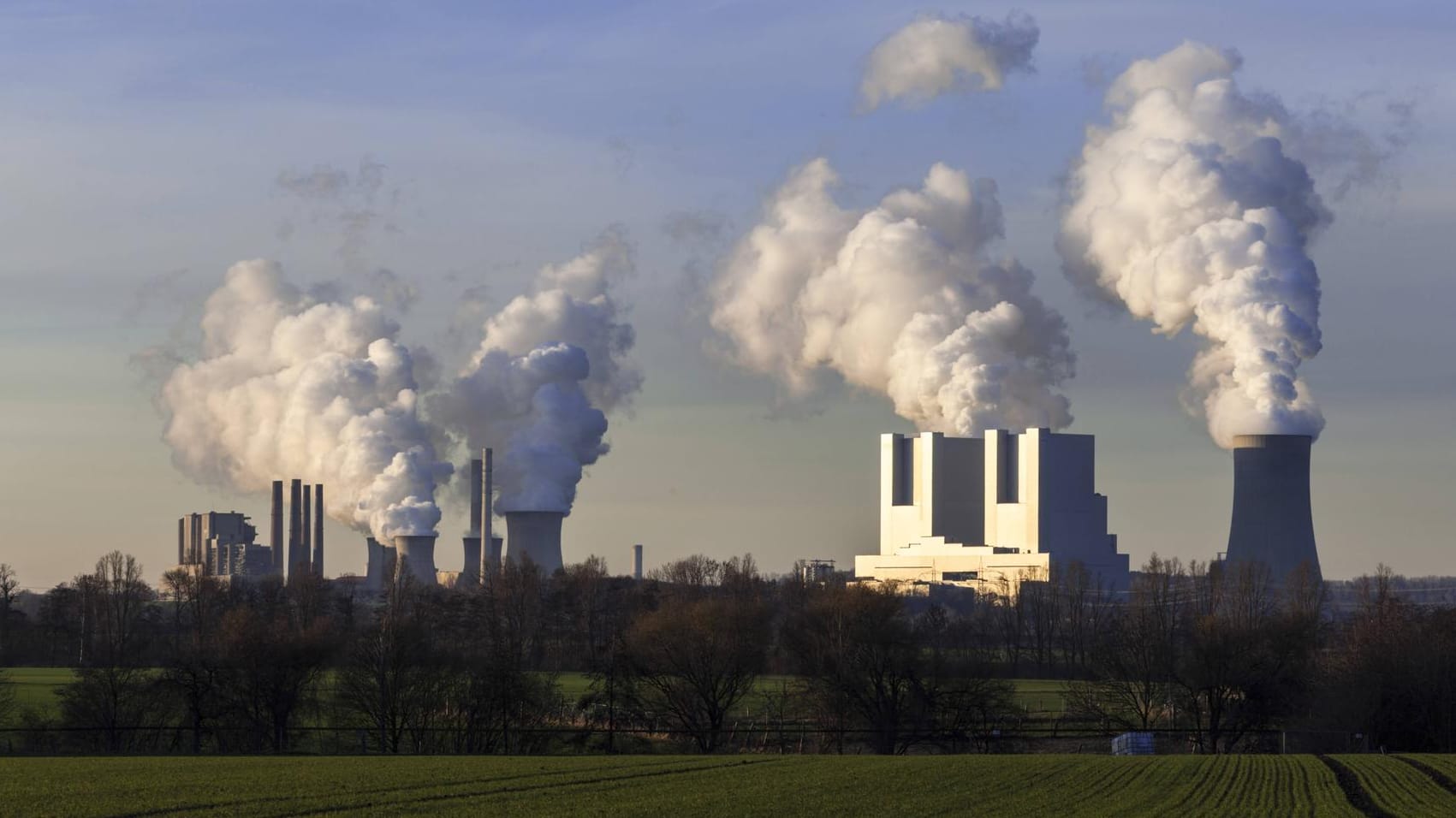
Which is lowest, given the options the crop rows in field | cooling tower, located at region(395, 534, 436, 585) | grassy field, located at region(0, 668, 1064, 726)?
grassy field, located at region(0, 668, 1064, 726)

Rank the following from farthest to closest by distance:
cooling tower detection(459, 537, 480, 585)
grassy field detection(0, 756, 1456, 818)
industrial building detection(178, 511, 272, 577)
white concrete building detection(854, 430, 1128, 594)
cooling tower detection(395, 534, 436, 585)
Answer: industrial building detection(178, 511, 272, 577)
cooling tower detection(459, 537, 480, 585)
cooling tower detection(395, 534, 436, 585)
white concrete building detection(854, 430, 1128, 594)
grassy field detection(0, 756, 1456, 818)

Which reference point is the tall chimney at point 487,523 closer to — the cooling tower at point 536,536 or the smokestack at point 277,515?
the cooling tower at point 536,536

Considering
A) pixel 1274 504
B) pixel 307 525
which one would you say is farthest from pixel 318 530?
pixel 1274 504

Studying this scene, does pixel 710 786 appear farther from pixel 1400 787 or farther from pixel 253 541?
pixel 253 541

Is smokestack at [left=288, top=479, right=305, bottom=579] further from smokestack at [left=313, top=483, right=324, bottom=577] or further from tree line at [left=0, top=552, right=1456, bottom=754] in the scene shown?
tree line at [left=0, top=552, right=1456, bottom=754]

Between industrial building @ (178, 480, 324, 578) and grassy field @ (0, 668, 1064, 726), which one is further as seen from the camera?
industrial building @ (178, 480, 324, 578)

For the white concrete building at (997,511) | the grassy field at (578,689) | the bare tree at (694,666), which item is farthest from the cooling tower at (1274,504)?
the bare tree at (694,666)

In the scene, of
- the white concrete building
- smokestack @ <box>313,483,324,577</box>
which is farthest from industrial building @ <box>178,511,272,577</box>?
the white concrete building
